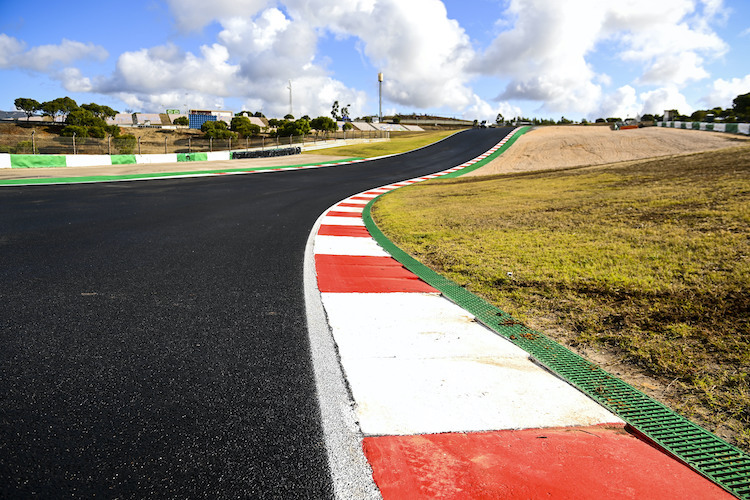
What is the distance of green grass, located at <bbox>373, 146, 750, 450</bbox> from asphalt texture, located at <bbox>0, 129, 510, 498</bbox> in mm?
2170

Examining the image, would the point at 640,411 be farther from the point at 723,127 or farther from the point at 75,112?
the point at 75,112

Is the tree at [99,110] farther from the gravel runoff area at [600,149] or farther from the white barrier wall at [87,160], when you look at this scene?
the gravel runoff area at [600,149]

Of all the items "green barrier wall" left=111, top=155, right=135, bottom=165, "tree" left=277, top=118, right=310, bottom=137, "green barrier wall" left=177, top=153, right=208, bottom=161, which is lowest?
"green barrier wall" left=111, top=155, right=135, bottom=165

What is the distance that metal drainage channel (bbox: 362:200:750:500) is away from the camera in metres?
1.98

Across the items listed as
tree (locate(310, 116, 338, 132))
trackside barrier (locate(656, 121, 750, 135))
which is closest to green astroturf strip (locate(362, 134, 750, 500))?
trackside barrier (locate(656, 121, 750, 135))

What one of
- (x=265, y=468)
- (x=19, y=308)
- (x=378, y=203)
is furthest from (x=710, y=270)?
(x=378, y=203)

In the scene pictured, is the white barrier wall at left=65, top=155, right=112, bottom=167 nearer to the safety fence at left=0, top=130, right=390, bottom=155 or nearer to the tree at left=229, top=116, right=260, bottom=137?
the safety fence at left=0, top=130, right=390, bottom=155

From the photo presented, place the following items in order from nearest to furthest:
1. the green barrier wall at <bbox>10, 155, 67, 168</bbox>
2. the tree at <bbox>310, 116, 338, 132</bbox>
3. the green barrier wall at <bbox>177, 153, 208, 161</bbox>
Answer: the green barrier wall at <bbox>10, 155, 67, 168</bbox> < the green barrier wall at <bbox>177, 153, 208, 161</bbox> < the tree at <bbox>310, 116, 338, 132</bbox>

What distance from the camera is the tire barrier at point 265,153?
108 ft

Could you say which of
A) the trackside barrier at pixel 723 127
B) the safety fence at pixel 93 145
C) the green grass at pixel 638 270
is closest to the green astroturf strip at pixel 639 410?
the green grass at pixel 638 270

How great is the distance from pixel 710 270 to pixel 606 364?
216cm

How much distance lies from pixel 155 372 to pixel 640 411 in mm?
2853

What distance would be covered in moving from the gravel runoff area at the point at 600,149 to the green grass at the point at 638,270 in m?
16.6

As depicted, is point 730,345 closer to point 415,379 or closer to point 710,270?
point 710,270
